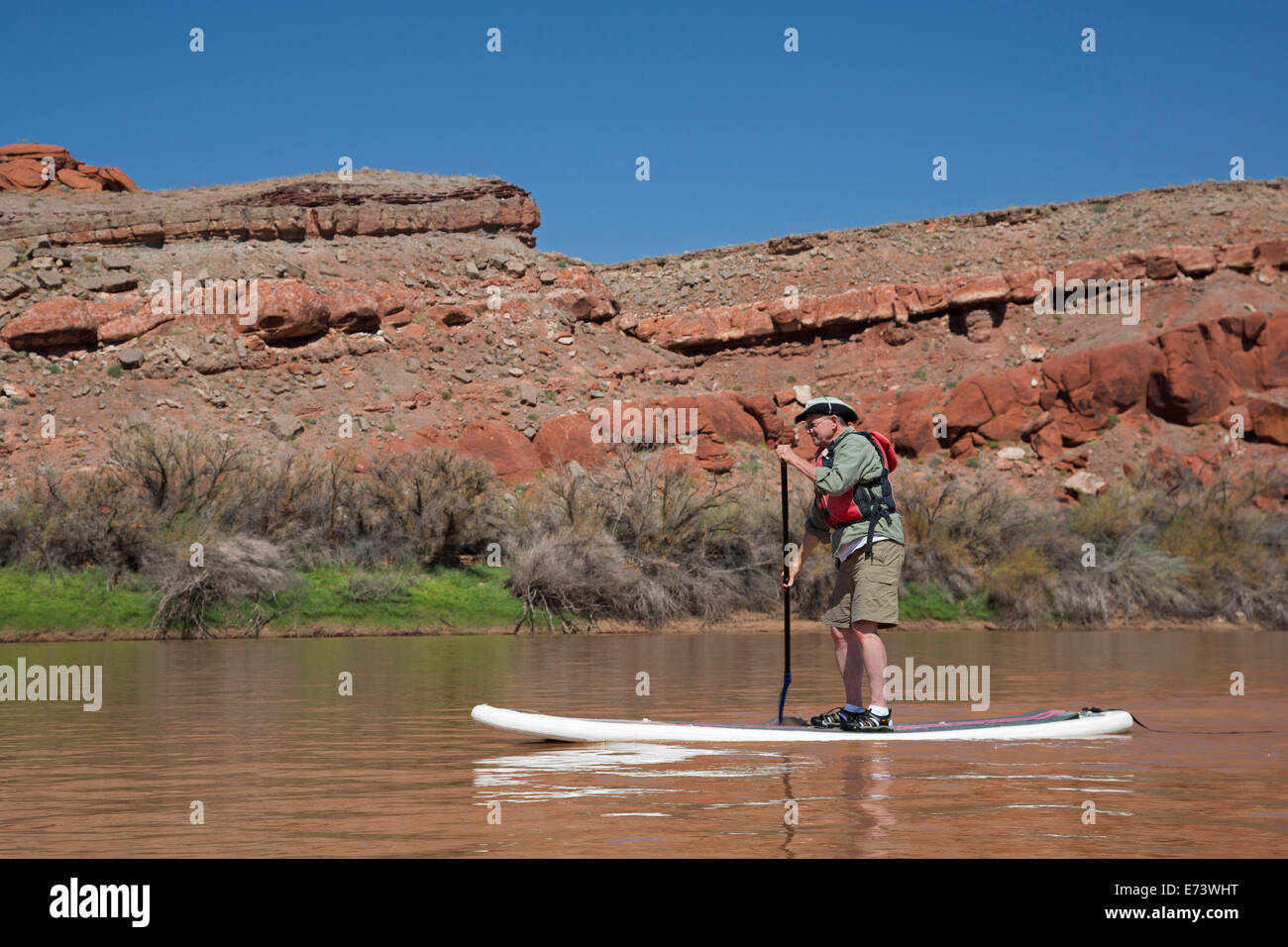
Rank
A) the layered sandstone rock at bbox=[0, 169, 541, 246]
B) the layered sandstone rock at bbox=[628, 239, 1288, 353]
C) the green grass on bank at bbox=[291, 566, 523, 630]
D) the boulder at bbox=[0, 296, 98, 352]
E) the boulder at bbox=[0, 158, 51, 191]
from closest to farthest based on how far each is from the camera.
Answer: the green grass on bank at bbox=[291, 566, 523, 630] < the boulder at bbox=[0, 296, 98, 352] < the layered sandstone rock at bbox=[0, 169, 541, 246] < the layered sandstone rock at bbox=[628, 239, 1288, 353] < the boulder at bbox=[0, 158, 51, 191]

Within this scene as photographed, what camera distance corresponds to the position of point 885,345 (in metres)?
49.1

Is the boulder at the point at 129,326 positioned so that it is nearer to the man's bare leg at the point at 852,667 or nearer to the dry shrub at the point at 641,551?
the dry shrub at the point at 641,551

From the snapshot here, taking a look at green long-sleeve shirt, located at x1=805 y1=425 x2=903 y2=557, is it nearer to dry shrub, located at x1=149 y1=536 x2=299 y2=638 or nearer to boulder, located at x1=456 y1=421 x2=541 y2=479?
dry shrub, located at x1=149 y1=536 x2=299 y2=638

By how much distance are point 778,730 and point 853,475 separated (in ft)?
5.63

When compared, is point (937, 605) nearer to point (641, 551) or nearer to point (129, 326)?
point (641, 551)

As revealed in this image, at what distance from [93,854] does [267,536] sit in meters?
22.5

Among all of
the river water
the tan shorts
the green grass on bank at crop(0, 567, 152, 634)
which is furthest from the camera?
the green grass on bank at crop(0, 567, 152, 634)

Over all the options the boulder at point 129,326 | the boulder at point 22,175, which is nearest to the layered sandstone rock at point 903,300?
the boulder at point 129,326

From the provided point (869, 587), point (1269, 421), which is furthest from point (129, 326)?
point (869, 587)

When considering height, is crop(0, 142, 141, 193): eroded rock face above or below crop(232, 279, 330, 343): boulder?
above

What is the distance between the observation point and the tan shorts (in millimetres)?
8359

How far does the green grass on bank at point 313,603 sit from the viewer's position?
22438 mm

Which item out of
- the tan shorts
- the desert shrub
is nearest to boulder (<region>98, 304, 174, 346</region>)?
the desert shrub
